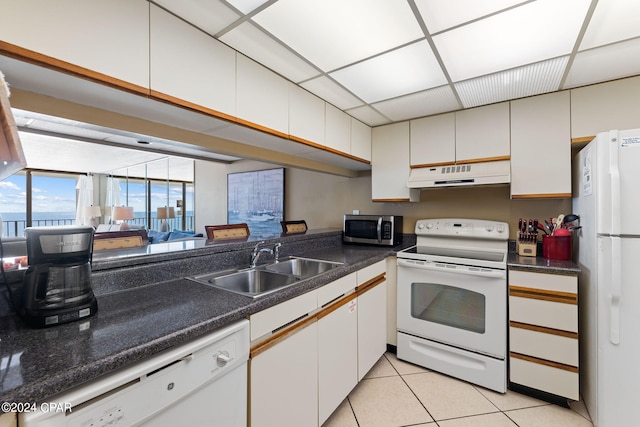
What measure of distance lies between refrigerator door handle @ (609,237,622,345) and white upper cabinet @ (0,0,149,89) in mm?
2487

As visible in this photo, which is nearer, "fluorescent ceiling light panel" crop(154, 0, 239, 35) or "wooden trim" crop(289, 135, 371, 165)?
"fluorescent ceiling light panel" crop(154, 0, 239, 35)

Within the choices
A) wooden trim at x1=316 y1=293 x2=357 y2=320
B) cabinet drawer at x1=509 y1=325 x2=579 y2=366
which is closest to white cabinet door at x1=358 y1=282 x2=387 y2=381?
wooden trim at x1=316 y1=293 x2=357 y2=320

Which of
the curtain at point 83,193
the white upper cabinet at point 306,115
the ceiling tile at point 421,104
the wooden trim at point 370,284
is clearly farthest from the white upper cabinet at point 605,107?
the curtain at point 83,193

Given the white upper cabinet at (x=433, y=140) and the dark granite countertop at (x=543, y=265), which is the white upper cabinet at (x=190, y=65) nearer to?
the white upper cabinet at (x=433, y=140)

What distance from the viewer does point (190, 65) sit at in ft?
4.41

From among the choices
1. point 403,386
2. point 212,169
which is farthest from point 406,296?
point 212,169

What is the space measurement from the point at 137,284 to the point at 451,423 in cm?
200

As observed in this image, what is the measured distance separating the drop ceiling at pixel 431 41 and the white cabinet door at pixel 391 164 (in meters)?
0.66

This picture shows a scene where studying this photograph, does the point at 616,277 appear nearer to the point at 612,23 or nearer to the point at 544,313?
the point at 544,313

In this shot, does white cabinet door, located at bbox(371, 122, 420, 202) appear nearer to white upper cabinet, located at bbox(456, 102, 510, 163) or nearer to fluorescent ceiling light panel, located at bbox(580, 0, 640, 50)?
white upper cabinet, located at bbox(456, 102, 510, 163)

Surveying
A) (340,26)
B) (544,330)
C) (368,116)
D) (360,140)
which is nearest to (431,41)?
(340,26)

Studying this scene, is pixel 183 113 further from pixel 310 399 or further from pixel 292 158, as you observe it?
pixel 310 399

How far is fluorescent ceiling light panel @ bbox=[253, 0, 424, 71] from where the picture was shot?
1.26 meters

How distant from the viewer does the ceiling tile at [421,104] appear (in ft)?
7.05
